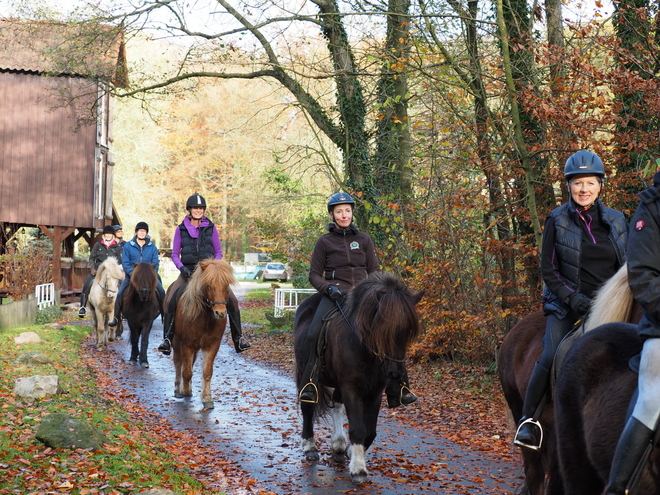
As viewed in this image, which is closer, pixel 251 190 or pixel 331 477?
pixel 331 477

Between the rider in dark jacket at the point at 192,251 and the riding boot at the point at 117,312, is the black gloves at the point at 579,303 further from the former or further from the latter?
the riding boot at the point at 117,312

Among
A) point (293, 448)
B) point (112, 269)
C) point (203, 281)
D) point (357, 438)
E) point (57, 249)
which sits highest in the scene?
point (57, 249)

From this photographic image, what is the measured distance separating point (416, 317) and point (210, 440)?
3295 mm

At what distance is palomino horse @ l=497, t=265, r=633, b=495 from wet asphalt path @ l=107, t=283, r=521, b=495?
41.8 inches

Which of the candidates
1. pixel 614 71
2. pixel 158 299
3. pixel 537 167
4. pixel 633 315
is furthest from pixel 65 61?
pixel 633 315

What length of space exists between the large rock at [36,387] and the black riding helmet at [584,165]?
7362 mm

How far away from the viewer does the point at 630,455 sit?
335 cm

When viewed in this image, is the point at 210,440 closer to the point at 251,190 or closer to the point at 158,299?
the point at 158,299

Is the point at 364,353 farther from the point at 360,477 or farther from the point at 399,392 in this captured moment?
the point at 360,477

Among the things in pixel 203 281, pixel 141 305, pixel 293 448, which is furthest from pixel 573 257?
pixel 141 305

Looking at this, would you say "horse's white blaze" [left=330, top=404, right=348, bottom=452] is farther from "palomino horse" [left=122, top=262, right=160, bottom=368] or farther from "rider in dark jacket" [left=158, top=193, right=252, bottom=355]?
"palomino horse" [left=122, top=262, right=160, bottom=368]

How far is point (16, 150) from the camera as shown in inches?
1147

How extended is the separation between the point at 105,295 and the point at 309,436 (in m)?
11.5

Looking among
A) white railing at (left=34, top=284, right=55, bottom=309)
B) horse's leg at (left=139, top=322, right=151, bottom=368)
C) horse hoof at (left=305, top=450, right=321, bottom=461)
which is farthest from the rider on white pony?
horse hoof at (left=305, top=450, right=321, bottom=461)
